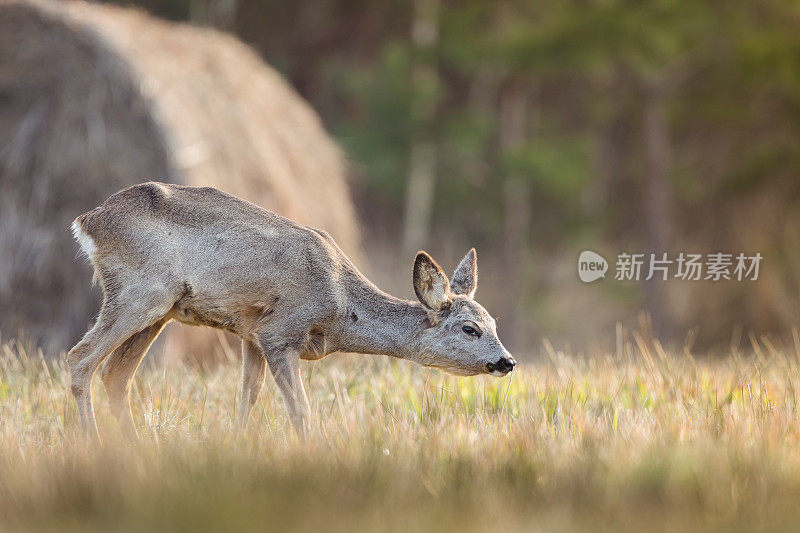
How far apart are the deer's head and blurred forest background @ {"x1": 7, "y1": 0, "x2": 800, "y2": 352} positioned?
34.7ft

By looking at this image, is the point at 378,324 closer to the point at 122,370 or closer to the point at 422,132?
the point at 122,370

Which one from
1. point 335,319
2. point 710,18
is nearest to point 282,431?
point 335,319

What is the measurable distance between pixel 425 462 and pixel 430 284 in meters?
1.72

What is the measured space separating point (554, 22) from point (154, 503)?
15.9m

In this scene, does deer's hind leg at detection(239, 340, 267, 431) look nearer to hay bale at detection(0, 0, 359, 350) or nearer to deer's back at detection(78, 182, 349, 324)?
deer's back at detection(78, 182, 349, 324)

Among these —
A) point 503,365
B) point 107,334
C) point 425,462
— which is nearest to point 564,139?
point 503,365

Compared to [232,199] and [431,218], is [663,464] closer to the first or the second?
[232,199]

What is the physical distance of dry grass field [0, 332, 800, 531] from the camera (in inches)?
131

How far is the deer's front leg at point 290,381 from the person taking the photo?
17.0 feet

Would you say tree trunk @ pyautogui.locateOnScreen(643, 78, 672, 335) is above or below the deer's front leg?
above

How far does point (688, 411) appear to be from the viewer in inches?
212

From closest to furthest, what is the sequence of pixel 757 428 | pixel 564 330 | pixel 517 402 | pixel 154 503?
pixel 154 503 < pixel 757 428 < pixel 517 402 < pixel 564 330

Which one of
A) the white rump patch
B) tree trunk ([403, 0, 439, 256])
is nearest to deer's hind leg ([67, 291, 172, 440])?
the white rump patch
